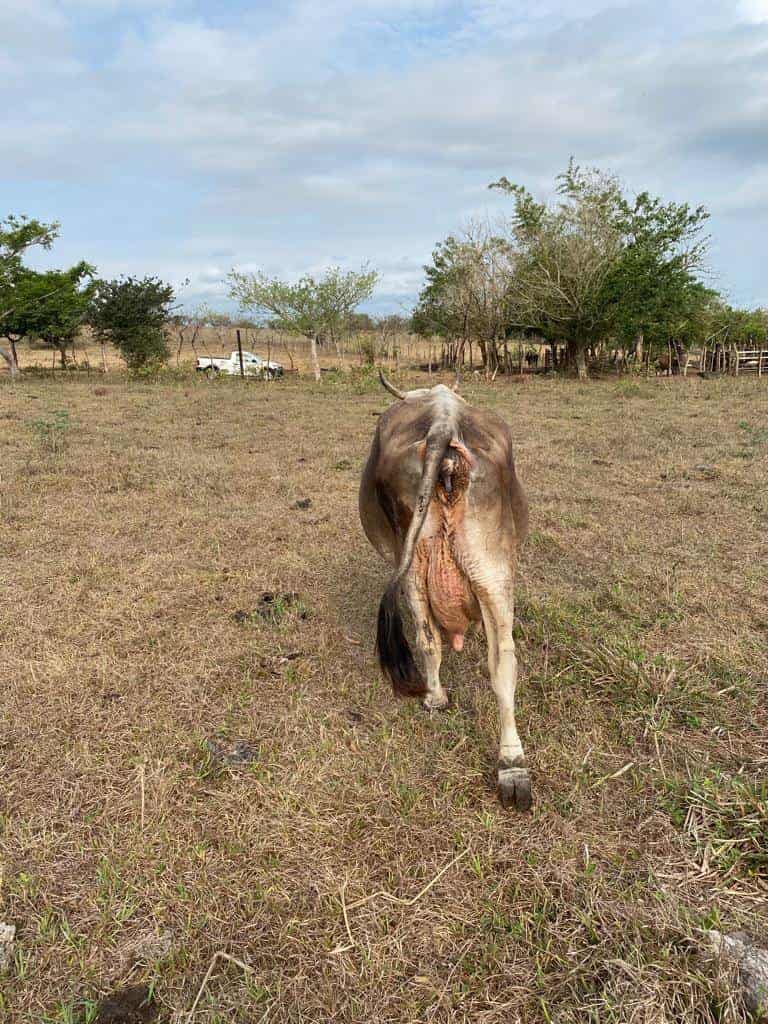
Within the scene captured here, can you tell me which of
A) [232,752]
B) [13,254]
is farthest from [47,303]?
[232,752]

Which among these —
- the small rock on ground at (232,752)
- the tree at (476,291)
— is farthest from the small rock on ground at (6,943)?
the tree at (476,291)

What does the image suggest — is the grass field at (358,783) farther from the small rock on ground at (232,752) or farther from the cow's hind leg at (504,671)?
the cow's hind leg at (504,671)

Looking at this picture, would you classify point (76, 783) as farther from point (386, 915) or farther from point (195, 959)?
point (386, 915)

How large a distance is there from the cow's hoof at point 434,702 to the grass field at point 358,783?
0.06 m

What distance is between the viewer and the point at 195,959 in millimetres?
2033

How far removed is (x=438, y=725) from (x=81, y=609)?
2896mm

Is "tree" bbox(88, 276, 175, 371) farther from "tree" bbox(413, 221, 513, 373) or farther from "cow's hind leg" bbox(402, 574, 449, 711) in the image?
"cow's hind leg" bbox(402, 574, 449, 711)

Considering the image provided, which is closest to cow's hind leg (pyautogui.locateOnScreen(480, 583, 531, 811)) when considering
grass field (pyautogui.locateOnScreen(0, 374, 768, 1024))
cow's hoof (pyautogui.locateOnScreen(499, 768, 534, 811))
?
cow's hoof (pyautogui.locateOnScreen(499, 768, 534, 811))

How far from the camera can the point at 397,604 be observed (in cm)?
280

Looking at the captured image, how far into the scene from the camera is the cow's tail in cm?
256

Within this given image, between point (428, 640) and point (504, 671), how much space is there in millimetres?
504

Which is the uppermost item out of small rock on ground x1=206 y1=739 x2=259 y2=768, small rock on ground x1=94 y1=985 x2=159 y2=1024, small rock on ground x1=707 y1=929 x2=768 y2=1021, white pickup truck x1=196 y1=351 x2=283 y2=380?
white pickup truck x1=196 y1=351 x2=283 y2=380

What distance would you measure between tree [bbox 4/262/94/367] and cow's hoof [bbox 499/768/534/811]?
81.5 feet

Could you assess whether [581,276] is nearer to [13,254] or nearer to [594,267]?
[594,267]
